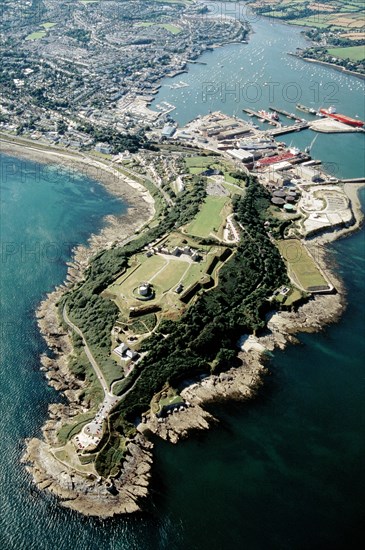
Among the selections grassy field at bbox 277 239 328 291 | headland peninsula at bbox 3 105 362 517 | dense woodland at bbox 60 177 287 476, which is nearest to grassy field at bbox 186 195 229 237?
headland peninsula at bbox 3 105 362 517

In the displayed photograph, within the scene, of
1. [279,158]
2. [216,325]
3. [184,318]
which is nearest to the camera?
[216,325]

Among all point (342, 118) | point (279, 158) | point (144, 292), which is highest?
point (342, 118)

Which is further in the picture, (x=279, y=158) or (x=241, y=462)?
(x=279, y=158)

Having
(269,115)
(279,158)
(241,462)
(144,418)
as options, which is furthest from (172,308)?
(269,115)

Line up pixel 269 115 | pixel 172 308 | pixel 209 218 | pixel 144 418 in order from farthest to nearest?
pixel 269 115, pixel 209 218, pixel 172 308, pixel 144 418

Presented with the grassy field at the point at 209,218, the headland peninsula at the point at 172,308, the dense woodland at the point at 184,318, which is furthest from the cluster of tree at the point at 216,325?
the grassy field at the point at 209,218

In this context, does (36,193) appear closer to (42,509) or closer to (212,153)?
(212,153)

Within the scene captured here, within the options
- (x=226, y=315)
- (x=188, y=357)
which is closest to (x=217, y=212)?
(x=226, y=315)

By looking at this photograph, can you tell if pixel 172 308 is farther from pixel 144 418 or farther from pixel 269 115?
pixel 269 115
